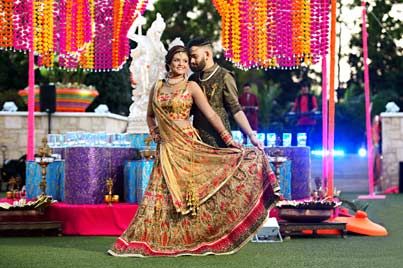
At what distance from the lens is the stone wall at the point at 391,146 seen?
17.9 m

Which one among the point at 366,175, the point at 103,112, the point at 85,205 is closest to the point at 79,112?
the point at 103,112

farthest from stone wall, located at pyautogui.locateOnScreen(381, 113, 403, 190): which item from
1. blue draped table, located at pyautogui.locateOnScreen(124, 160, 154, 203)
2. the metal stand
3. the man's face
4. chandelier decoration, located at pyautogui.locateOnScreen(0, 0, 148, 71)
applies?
the man's face

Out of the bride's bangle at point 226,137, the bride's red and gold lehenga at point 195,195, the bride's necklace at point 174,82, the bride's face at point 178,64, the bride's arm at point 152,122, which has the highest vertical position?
the bride's face at point 178,64

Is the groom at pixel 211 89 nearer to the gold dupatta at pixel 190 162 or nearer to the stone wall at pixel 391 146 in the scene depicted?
the gold dupatta at pixel 190 162

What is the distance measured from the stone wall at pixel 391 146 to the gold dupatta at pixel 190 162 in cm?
1093

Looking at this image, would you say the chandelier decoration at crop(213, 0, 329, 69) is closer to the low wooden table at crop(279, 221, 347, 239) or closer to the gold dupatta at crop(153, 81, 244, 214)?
the low wooden table at crop(279, 221, 347, 239)

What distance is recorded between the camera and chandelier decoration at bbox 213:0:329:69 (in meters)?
10.7

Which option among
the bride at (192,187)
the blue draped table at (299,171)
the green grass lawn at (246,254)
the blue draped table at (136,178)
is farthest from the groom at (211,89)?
the blue draped table at (299,171)

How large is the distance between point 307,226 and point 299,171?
1714 mm

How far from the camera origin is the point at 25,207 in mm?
9273

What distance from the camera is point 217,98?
7605mm

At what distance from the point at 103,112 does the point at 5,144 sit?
184 cm

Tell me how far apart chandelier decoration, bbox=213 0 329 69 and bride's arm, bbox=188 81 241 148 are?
3.53 m

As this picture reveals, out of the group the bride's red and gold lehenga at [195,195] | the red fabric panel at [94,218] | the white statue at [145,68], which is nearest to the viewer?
the bride's red and gold lehenga at [195,195]
